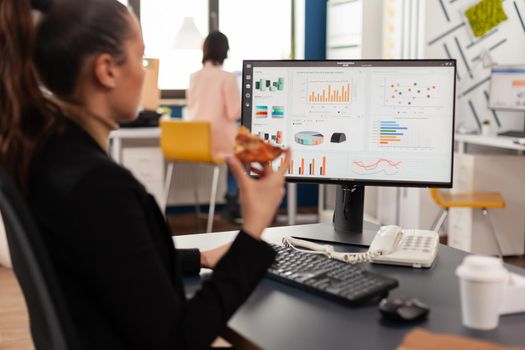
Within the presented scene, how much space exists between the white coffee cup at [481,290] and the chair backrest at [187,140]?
12.1 ft

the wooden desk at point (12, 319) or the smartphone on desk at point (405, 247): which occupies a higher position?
the smartphone on desk at point (405, 247)

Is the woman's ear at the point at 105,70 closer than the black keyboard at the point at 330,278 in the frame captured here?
Yes

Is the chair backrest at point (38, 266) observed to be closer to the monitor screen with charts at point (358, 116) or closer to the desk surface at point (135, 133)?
the monitor screen with charts at point (358, 116)

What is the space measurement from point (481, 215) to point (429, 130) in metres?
2.80

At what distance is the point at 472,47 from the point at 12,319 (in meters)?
3.30

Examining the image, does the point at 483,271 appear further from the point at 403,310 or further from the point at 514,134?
the point at 514,134

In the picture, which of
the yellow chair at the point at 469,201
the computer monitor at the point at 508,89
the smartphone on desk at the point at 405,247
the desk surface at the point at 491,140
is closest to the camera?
the smartphone on desk at the point at 405,247

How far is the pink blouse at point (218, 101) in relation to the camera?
512cm

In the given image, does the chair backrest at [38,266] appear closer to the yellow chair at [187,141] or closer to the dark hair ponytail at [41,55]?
the dark hair ponytail at [41,55]

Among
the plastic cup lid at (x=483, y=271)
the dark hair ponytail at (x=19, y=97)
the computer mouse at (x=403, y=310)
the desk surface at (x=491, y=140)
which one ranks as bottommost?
the computer mouse at (x=403, y=310)

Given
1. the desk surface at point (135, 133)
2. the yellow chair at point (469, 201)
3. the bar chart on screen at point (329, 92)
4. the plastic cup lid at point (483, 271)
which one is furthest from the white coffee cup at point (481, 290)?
the desk surface at point (135, 133)

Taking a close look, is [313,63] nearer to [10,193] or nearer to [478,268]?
[478,268]

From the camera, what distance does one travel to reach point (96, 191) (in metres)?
1.06

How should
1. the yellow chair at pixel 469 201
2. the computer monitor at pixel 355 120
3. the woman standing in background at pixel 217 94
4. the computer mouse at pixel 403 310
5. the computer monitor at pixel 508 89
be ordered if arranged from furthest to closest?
1. the woman standing in background at pixel 217 94
2. the computer monitor at pixel 508 89
3. the yellow chair at pixel 469 201
4. the computer monitor at pixel 355 120
5. the computer mouse at pixel 403 310
